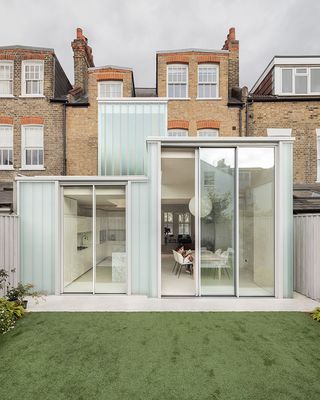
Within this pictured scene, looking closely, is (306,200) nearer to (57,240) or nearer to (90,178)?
(90,178)

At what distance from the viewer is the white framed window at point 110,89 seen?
44.9 ft

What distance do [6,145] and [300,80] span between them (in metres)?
15.3

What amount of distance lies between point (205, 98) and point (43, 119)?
26.6 ft

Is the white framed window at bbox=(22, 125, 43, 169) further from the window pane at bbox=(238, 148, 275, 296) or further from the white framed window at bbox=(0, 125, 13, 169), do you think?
the window pane at bbox=(238, 148, 275, 296)

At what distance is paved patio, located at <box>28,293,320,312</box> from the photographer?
632 centimetres

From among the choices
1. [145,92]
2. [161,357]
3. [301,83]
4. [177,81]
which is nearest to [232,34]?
[177,81]

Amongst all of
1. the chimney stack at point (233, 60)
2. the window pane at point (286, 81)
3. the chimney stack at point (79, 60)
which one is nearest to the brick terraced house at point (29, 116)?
the chimney stack at point (79, 60)

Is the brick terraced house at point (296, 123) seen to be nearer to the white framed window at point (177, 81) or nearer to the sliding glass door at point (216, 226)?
the white framed window at point (177, 81)

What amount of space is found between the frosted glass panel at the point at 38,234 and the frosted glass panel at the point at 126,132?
2423 millimetres

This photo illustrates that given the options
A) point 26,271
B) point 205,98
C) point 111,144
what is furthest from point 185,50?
point 26,271

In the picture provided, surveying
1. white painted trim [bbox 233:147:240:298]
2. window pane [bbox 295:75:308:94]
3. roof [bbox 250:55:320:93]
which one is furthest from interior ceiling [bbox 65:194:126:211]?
roof [bbox 250:55:320:93]

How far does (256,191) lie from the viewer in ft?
23.8

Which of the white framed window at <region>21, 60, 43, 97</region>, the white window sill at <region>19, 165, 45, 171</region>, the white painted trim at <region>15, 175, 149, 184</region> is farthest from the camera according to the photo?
the white framed window at <region>21, 60, 43, 97</region>

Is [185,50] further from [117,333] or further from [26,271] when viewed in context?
[117,333]
